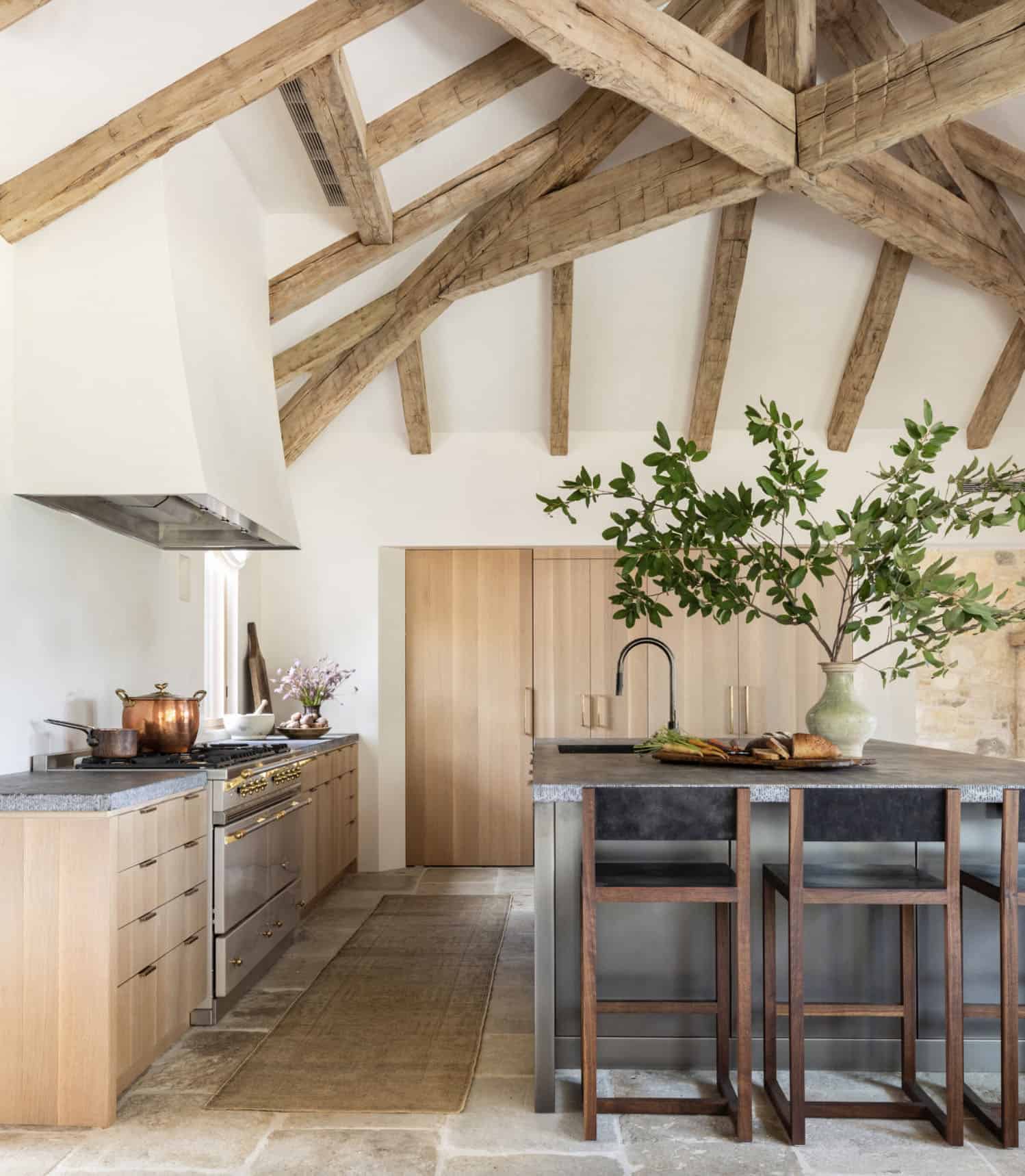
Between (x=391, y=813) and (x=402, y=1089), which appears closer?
(x=402, y=1089)

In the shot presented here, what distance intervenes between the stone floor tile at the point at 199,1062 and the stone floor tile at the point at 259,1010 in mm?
64

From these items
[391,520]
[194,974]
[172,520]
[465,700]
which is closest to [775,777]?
[194,974]

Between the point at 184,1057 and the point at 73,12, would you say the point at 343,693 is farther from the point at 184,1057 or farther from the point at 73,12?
the point at 73,12

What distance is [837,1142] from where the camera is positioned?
106 inches

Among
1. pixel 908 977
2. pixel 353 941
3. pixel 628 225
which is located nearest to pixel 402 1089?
pixel 908 977

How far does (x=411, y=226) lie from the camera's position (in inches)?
187

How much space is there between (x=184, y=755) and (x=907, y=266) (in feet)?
14.2

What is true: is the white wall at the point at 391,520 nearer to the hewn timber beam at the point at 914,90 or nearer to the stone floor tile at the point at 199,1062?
the hewn timber beam at the point at 914,90

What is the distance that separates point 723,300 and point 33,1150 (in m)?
4.80

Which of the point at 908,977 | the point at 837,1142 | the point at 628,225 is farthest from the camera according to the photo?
the point at 628,225

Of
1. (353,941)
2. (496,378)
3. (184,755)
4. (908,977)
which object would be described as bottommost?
(353,941)

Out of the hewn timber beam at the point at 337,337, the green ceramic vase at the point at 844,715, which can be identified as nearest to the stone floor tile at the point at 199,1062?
the green ceramic vase at the point at 844,715

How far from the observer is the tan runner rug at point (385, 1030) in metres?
3.04

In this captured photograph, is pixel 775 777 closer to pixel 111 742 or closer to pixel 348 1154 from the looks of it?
pixel 348 1154
